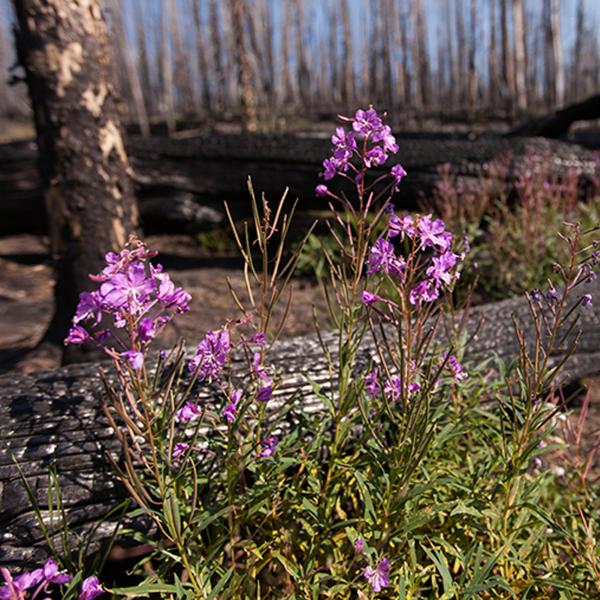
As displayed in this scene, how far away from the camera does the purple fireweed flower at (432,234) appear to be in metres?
1.43

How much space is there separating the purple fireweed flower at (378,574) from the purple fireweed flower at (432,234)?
86 centimetres

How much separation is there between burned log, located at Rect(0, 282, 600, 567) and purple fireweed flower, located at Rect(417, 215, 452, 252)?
11.4 inches

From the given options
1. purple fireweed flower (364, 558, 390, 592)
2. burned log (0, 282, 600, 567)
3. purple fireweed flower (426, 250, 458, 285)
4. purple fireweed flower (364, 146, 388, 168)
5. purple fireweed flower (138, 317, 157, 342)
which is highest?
purple fireweed flower (364, 146, 388, 168)

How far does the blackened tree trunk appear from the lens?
12.1 ft

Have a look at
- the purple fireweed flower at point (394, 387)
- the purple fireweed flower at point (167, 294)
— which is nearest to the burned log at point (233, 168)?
the purple fireweed flower at point (394, 387)

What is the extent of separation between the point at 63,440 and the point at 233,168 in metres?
5.07

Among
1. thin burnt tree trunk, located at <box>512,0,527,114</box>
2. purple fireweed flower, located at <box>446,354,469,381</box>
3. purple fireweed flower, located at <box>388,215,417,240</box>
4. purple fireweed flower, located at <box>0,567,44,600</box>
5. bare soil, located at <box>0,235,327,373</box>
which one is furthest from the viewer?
thin burnt tree trunk, located at <box>512,0,527,114</box>

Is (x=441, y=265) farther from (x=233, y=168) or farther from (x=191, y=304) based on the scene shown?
(x=233, y=168)

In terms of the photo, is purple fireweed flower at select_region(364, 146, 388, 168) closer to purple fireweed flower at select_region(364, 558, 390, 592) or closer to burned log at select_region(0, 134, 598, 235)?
purple fireweed flower at select_region(364, 558, 390, 592)

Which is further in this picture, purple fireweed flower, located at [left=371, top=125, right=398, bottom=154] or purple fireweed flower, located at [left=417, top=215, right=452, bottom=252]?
purple fireweed flower, located at [left=371, top=125, right=398, bottom=154]

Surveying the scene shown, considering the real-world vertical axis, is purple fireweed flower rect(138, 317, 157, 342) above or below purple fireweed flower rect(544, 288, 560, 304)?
above

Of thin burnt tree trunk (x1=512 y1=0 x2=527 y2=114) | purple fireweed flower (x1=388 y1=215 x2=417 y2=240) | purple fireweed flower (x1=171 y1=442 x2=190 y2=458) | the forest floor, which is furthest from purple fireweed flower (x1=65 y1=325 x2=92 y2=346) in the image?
thin burnt tree trunk (x1=512 y1=0 x2=527 y2=114)

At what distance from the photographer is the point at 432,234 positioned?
1.45 meters

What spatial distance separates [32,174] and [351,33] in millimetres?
25527
